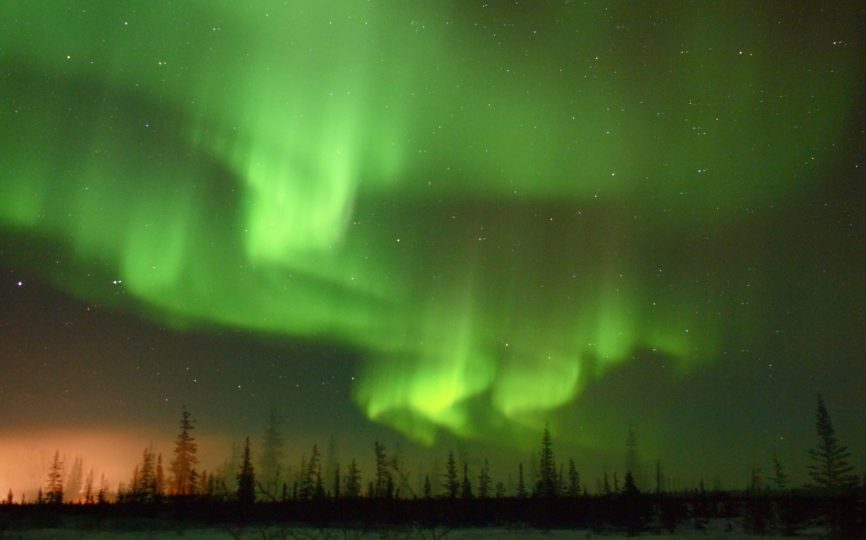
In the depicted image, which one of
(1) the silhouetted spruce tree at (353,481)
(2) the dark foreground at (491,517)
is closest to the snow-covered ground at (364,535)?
(2) the dark foreground at (491,517)

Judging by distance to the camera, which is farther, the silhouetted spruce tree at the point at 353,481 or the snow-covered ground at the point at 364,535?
the silhouetted spruce tree at the point at 353,481

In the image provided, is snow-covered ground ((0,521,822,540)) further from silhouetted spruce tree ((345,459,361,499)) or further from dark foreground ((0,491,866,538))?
silhouetted spruce tree ((345,459,361,499))

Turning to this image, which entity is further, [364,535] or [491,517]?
[491,517]

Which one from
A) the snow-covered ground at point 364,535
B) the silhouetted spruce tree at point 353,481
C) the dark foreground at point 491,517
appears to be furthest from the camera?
the silhouetted spruce tree at point 353,481

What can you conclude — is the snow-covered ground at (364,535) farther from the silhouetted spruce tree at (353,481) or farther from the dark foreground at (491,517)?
the silhouetted spruce tree at (353,481)

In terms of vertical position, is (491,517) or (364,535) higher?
(364,535)

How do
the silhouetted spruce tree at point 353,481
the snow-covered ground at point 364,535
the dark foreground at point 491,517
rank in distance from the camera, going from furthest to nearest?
the silhouetted spruce tree at point 353,481 → the dark foreground at point 491,517 → the snow-covered ground at point 364,535

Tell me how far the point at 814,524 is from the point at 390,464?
30.4 m

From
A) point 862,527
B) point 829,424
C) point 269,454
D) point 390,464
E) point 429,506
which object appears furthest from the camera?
point 269,454

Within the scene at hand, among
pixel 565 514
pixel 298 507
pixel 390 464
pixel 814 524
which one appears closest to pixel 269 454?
pixel 298 507

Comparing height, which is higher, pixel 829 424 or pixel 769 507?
pixel 829 424

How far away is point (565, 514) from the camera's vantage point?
43.6 meters

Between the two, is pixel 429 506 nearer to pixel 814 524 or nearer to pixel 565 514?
pixel 565 514

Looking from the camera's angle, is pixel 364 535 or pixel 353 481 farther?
pixel 353 481
